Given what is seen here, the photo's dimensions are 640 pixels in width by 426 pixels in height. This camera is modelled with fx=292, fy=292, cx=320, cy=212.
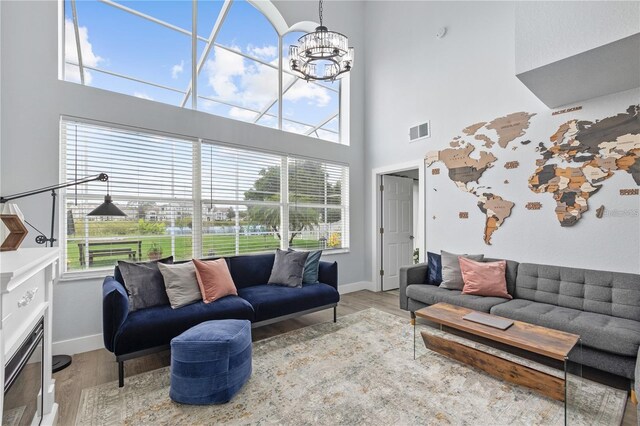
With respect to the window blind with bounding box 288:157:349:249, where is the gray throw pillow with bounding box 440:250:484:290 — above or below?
below

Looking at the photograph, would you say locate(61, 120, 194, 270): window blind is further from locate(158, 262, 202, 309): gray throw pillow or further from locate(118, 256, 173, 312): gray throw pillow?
locate(158, 262, 202, 309): gray throw pillow

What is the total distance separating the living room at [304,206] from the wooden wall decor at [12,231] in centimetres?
1

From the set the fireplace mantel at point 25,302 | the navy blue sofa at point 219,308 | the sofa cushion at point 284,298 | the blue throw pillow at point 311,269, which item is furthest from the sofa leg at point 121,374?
the blue throw pillow at point 311,269

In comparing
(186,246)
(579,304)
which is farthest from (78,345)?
(579,304)

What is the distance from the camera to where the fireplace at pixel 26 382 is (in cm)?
118

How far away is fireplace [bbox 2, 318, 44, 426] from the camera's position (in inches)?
46.3

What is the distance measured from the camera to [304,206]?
15.8 ft

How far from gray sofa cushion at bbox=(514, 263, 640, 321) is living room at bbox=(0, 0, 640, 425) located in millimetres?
17

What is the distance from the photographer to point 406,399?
2105mm

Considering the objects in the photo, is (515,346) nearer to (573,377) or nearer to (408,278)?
(573,377)

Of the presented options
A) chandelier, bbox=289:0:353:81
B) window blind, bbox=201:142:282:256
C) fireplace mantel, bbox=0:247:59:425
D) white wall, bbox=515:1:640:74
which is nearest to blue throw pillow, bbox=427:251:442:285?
window blind, bbox=201:142:282:256

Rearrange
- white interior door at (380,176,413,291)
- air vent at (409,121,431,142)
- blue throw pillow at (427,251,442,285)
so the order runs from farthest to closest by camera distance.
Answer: white interior door at (380,176,413,291) < air vent at (409,121,431,142) < blue throw pillow at (427,251,442,285)

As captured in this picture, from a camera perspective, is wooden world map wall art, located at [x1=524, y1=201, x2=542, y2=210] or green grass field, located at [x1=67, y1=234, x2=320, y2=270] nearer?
green grass field, located at [x1=67, y1=234, x2=320, y2=270]

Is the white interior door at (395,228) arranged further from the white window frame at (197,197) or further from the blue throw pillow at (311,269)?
the blue throw pillow at (311,269)
